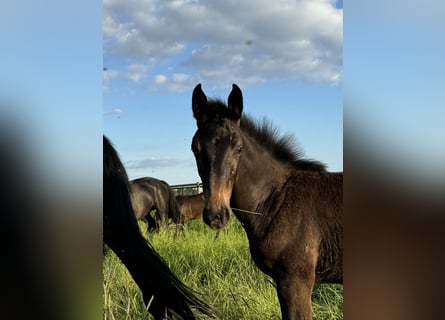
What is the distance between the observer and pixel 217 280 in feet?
7.82

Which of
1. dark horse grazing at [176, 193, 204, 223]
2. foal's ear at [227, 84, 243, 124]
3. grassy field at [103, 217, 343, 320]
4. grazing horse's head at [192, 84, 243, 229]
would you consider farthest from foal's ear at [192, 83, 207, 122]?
dark horse grazing at [176, 193, 204, 223]

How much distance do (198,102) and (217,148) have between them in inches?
11.1

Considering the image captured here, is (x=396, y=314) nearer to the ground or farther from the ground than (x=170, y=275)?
farther from the ground

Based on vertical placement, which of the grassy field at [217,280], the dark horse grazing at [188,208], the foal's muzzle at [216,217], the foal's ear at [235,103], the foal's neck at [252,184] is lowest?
the grassy field at [217,280]

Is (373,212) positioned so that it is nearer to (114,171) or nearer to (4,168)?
(4,168)

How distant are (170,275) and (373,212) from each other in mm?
1311

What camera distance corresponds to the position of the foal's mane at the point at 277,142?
2.10 metres

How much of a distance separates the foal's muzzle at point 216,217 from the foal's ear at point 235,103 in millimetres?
521

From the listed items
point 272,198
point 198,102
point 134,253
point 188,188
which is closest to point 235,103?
point 198,102

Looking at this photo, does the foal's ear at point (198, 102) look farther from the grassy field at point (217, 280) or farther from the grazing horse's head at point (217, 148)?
the grassy field at point (217, 280)

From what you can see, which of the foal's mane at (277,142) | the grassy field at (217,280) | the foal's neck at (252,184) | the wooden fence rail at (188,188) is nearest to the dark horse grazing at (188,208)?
the wooden fence rail at (188,188)

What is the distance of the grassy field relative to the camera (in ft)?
7.07

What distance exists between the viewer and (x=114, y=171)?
2.00 meters

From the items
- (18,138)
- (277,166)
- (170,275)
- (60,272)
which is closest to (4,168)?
(18,138)
